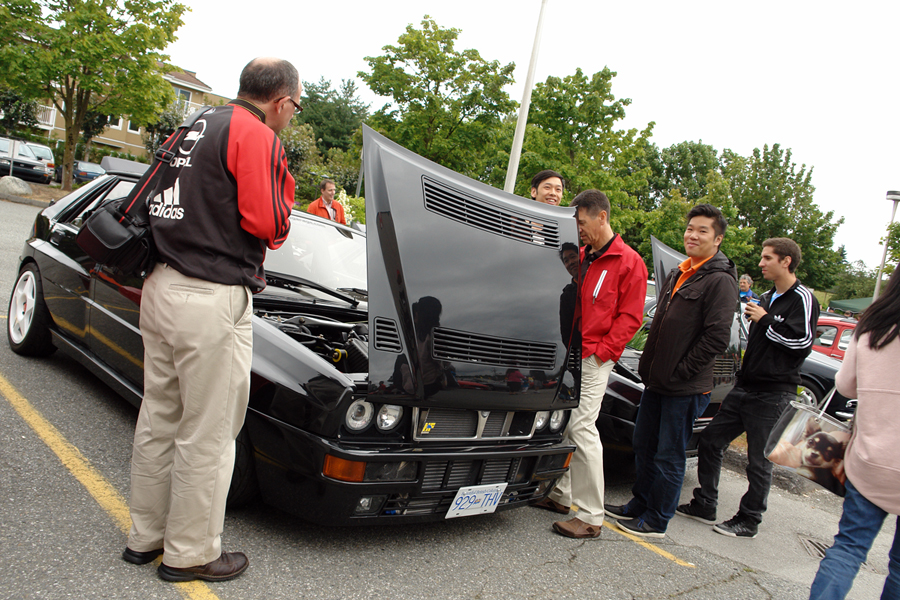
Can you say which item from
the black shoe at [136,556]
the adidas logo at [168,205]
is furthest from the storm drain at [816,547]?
the adidas logo at [168,205]

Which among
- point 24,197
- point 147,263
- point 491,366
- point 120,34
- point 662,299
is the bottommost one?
point 24,197

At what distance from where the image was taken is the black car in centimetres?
248

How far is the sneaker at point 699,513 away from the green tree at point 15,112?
39.5 metres

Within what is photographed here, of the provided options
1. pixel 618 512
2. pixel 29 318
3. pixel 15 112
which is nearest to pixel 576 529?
pixel 618 512

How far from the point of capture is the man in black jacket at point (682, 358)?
11.6 feet

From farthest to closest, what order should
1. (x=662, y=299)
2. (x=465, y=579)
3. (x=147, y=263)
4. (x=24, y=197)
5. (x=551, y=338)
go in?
(x=24, y=197), (x=662, y=299), (x=551, y=338), (x=465, y=579), (x=147, y=263)

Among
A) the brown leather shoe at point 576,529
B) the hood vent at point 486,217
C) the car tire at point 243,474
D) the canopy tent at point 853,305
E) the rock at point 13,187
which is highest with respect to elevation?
the canopy tent at point 853,305

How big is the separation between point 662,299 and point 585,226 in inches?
29.2

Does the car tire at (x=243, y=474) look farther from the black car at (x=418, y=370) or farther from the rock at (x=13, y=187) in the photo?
the rock at (x=13, y=187)

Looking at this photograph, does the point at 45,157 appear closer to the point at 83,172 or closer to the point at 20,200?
the point at 83,172

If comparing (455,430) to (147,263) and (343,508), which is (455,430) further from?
(147,263)

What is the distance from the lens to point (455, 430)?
8.87ft

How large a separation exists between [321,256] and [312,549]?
6.46 feet

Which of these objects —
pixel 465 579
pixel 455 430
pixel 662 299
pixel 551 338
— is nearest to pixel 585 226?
pixel 662 299
